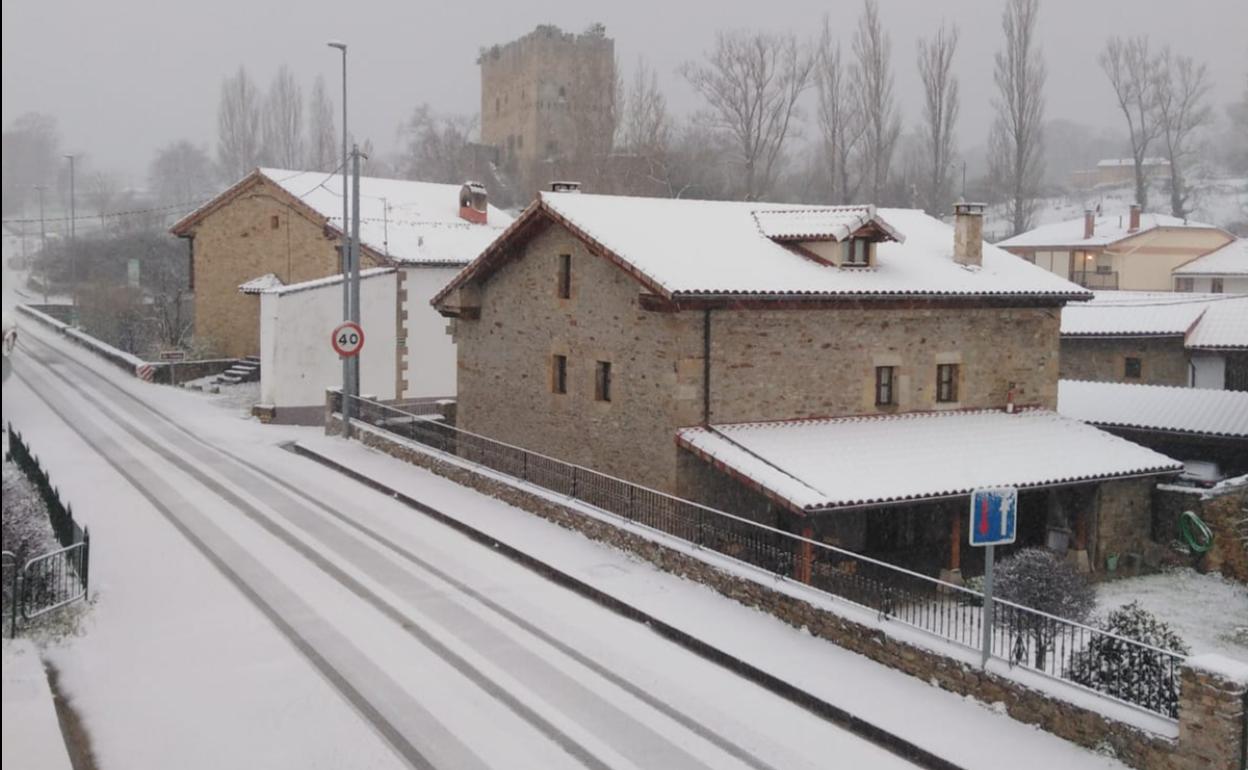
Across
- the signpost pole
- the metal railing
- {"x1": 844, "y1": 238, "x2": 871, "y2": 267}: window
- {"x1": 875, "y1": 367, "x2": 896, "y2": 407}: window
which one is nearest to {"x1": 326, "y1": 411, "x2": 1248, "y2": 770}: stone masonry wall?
the signpost pole

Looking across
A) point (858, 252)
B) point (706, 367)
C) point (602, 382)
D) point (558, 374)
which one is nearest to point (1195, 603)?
point (858, 252)

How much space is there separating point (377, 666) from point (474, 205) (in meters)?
28.6

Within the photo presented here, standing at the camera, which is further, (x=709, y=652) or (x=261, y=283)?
(x=261, y=283)

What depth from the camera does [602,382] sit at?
899 inches

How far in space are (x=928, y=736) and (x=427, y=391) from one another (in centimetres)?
2613

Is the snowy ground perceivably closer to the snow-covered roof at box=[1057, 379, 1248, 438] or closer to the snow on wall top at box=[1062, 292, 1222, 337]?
the snow-covered roof at box=[1057, 379, 1248, 438]

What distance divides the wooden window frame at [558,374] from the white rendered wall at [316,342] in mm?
11360

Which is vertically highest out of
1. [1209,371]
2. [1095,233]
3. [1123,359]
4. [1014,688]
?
[1095,233]

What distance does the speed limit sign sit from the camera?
87.1 ft

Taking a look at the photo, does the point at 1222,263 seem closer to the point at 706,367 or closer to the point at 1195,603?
the point at 1195,603

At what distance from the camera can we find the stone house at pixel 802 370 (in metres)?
20.4

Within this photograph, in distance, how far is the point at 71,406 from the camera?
110 feet

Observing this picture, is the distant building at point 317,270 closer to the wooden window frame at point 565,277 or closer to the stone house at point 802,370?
the stone house at point 802,370

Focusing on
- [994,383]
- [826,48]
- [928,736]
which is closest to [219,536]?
[928,736]
